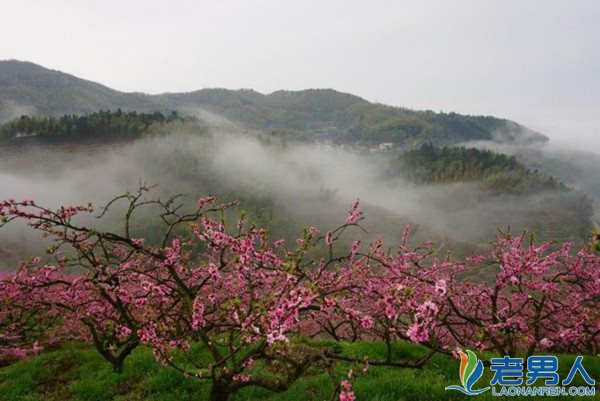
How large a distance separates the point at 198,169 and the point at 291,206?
31.7 m

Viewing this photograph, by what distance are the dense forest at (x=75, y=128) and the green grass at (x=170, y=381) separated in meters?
139

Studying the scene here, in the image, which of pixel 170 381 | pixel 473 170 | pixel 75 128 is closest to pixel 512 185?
pixel 473 170

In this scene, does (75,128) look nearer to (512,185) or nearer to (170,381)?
(170,381)

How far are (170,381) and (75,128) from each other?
147 meters

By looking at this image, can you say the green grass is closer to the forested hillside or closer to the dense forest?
the forested hillside

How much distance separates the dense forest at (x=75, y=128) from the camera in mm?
134625

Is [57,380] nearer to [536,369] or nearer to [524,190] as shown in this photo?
[536,369]

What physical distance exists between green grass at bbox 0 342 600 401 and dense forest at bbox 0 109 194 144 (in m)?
139

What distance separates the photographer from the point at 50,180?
386 ft

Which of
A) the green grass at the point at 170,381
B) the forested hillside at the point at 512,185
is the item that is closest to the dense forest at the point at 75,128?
the forested hillside at the point at 512,185

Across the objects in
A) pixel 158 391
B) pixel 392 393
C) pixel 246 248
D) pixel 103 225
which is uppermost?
pixel 246 248

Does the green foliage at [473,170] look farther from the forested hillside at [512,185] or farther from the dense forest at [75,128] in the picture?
the dense forest at [75,128]

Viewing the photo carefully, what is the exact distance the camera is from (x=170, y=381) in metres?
9.73

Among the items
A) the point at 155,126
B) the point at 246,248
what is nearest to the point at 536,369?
the point at 246,248
